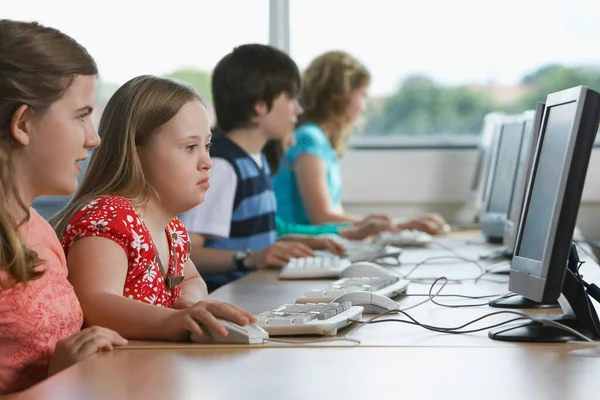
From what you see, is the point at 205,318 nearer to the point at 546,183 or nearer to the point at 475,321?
the point at 475,321

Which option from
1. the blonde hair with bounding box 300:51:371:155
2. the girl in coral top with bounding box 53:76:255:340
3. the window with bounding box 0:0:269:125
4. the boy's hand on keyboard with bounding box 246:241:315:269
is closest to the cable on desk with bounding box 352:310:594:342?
the girl in coral top with bounding box 53:76:255:340

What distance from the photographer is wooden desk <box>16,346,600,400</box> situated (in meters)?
1.06

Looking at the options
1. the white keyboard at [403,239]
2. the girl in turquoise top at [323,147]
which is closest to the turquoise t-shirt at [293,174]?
the girl in turquoise top at [323,147]

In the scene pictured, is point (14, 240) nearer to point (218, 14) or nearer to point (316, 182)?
point (316, 182)

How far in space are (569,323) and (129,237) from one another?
746 millimetres

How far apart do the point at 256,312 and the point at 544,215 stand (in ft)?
1.91

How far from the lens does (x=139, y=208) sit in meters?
1.75

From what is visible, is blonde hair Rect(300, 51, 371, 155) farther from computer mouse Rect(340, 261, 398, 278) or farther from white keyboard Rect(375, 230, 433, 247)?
computer mouse Rect(340, 261, 398, 278)

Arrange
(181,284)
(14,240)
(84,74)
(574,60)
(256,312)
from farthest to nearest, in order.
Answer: (574,60)
(181,284)
(256,312)
(84,74)
(14,240)

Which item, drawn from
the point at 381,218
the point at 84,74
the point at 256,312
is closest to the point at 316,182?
the point at 381,218

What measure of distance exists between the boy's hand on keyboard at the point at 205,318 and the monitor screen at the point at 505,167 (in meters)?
1.52

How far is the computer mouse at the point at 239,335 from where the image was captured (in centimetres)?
136

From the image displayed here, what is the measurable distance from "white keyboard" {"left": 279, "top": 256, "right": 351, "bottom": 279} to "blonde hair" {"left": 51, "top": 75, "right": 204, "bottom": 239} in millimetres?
627

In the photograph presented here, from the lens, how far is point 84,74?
1.50 metres
